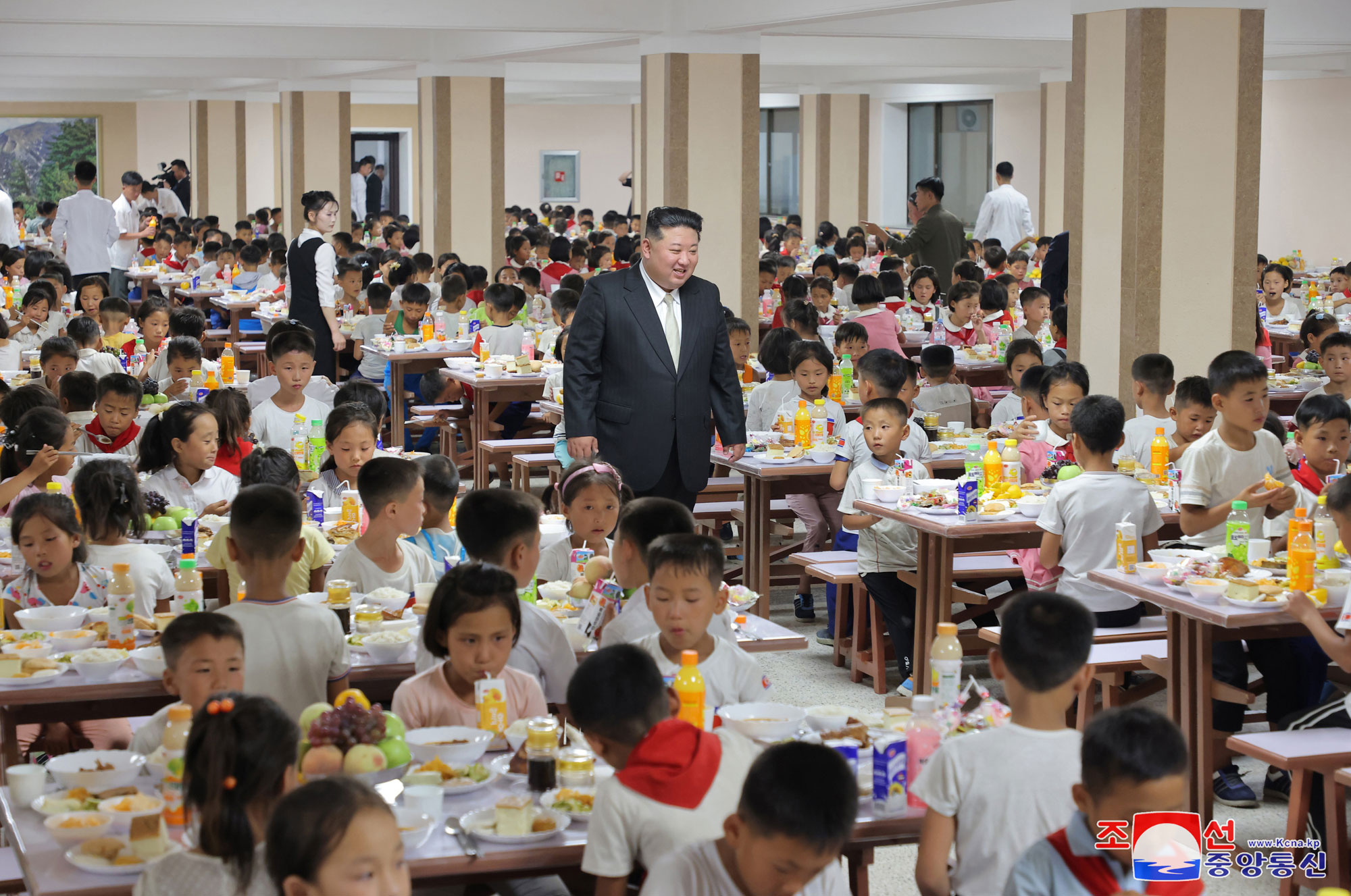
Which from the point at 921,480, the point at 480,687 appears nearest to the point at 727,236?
the point at 921,480

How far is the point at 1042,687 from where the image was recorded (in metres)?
3.02

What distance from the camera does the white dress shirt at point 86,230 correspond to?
46.1 feet

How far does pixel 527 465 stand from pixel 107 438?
98.9 inches

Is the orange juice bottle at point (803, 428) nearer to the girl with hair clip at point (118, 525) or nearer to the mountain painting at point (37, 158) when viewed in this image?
the girl with hair clip at point (118, 525)

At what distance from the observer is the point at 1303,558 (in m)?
4.62

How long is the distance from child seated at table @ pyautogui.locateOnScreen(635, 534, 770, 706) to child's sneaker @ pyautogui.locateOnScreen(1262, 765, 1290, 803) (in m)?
1.98

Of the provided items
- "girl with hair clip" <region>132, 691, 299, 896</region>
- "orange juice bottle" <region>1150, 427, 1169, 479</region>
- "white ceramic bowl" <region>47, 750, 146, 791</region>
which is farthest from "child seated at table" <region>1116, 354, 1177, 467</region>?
"girl with hair clip" <region>132, 691, 299, 896</region>

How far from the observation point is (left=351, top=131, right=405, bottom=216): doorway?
98.0 feet

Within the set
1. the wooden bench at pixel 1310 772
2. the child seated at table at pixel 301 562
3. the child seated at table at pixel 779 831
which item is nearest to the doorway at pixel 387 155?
the child seated at table at pixel 301 562

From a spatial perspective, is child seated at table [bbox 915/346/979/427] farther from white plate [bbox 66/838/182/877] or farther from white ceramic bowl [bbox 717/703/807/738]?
white plate [bbox 66/838/182/877]

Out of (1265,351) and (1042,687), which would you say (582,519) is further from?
(1265,351)

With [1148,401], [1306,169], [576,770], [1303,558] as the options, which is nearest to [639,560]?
[576,770]

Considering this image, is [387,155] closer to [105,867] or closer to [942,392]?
[942,392]

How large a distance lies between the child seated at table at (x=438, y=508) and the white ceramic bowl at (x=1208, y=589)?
2.24 m
